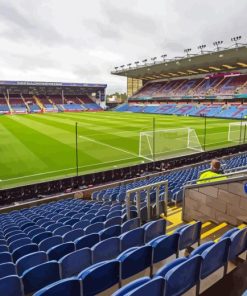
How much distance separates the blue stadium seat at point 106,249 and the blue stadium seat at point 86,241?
21.5 inches

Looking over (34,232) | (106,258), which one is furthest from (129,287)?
(34,232)

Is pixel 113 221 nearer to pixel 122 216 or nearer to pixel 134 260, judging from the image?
pixel 122 216

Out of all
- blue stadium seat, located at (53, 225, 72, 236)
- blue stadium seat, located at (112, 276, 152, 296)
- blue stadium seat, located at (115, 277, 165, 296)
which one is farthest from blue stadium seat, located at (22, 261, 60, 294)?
blue stadium seat, located at (53, 225, 72, 236)

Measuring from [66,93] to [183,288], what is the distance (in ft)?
297

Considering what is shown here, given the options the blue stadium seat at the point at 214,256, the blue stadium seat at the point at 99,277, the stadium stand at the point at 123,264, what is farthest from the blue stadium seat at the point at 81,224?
the blue stadium seat at the point at 214,256

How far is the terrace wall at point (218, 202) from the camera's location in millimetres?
5242

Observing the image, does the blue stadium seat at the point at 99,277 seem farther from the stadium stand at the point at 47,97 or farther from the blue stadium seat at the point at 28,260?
the stadium stand at the point at 47,97

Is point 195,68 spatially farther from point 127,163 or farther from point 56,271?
point 56,271

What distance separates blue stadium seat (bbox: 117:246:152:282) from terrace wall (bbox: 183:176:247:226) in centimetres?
266

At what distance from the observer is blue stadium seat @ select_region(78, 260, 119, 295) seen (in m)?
2.75

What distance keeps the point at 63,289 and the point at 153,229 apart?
239 cm

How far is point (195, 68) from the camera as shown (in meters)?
63.5

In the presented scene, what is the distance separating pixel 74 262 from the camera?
11.3 feet

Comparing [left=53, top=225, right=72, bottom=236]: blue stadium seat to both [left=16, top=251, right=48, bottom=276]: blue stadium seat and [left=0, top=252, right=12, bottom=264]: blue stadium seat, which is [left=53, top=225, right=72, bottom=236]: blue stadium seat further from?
[left=16, top=251, right=48, bottom=276]: blue stadium seat
